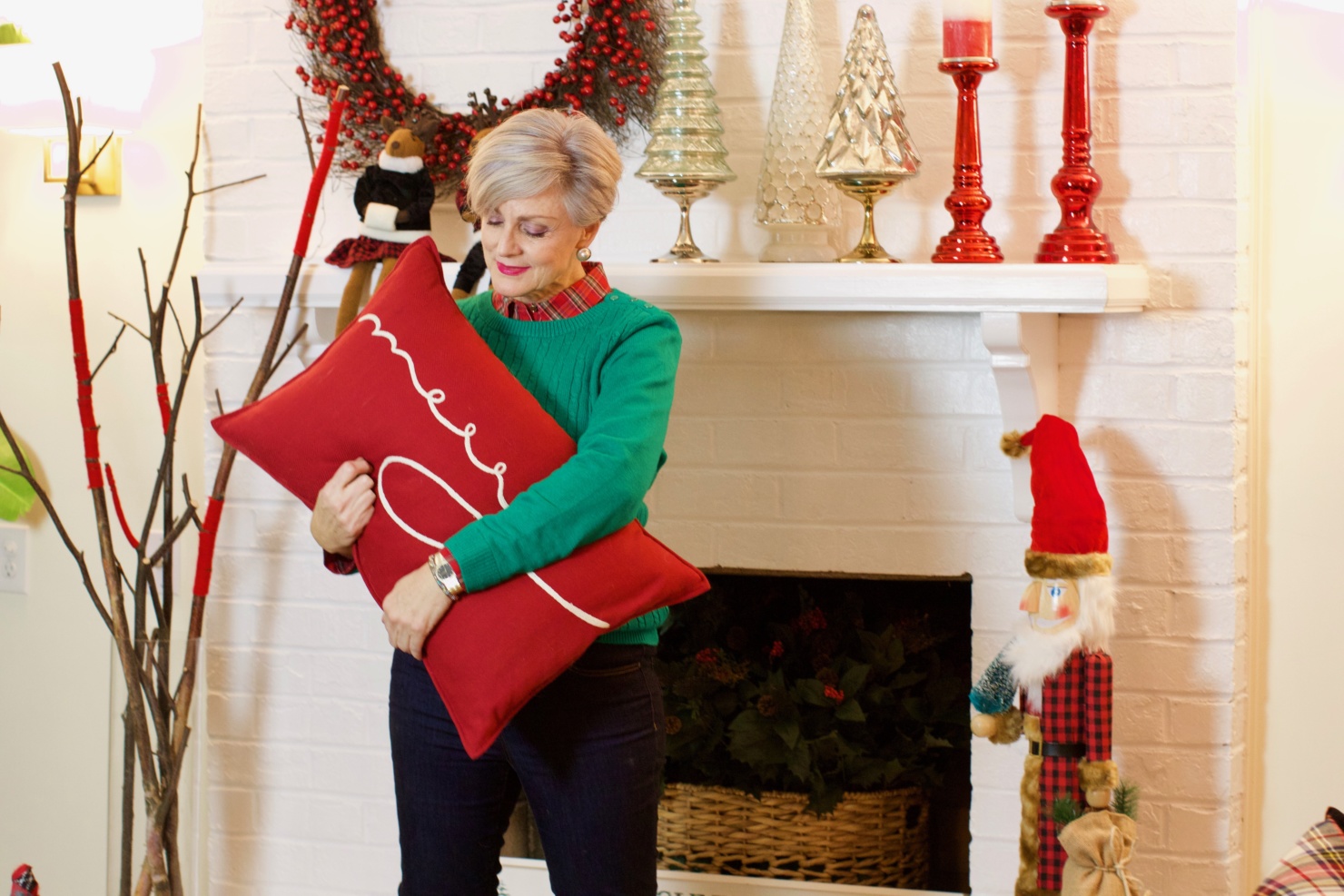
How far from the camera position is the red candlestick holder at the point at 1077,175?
1742mm

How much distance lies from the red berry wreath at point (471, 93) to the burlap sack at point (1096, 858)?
1142mm

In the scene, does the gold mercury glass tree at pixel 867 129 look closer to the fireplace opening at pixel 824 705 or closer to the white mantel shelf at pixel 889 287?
the white mantel shelf at pixel 889 287

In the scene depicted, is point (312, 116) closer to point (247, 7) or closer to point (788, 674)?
point (247, 7)

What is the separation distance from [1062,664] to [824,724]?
0.55m

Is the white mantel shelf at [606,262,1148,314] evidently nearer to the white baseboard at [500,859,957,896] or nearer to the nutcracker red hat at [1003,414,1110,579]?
the nutcracker red hat at [1003,414,1110,579]

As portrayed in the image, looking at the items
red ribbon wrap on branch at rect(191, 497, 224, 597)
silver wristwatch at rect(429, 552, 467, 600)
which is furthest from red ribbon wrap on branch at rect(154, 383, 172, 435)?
silver wristwatch at rect(429, 552, 467, 600)

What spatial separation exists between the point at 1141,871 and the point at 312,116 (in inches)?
66.5

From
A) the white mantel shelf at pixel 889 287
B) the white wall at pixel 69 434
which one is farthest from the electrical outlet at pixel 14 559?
the white mantel shelf at pixel 889 287

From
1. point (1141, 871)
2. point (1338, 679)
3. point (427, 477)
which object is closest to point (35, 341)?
point (427, 477)

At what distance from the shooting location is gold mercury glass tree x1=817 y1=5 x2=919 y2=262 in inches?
68.4

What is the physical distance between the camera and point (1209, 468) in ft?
5.96

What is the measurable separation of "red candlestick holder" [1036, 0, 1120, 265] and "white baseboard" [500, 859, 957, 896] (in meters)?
0.98

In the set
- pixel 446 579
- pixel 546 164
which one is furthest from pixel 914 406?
pixel 446 579

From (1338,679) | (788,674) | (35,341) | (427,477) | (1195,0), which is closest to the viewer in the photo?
(427,477)
